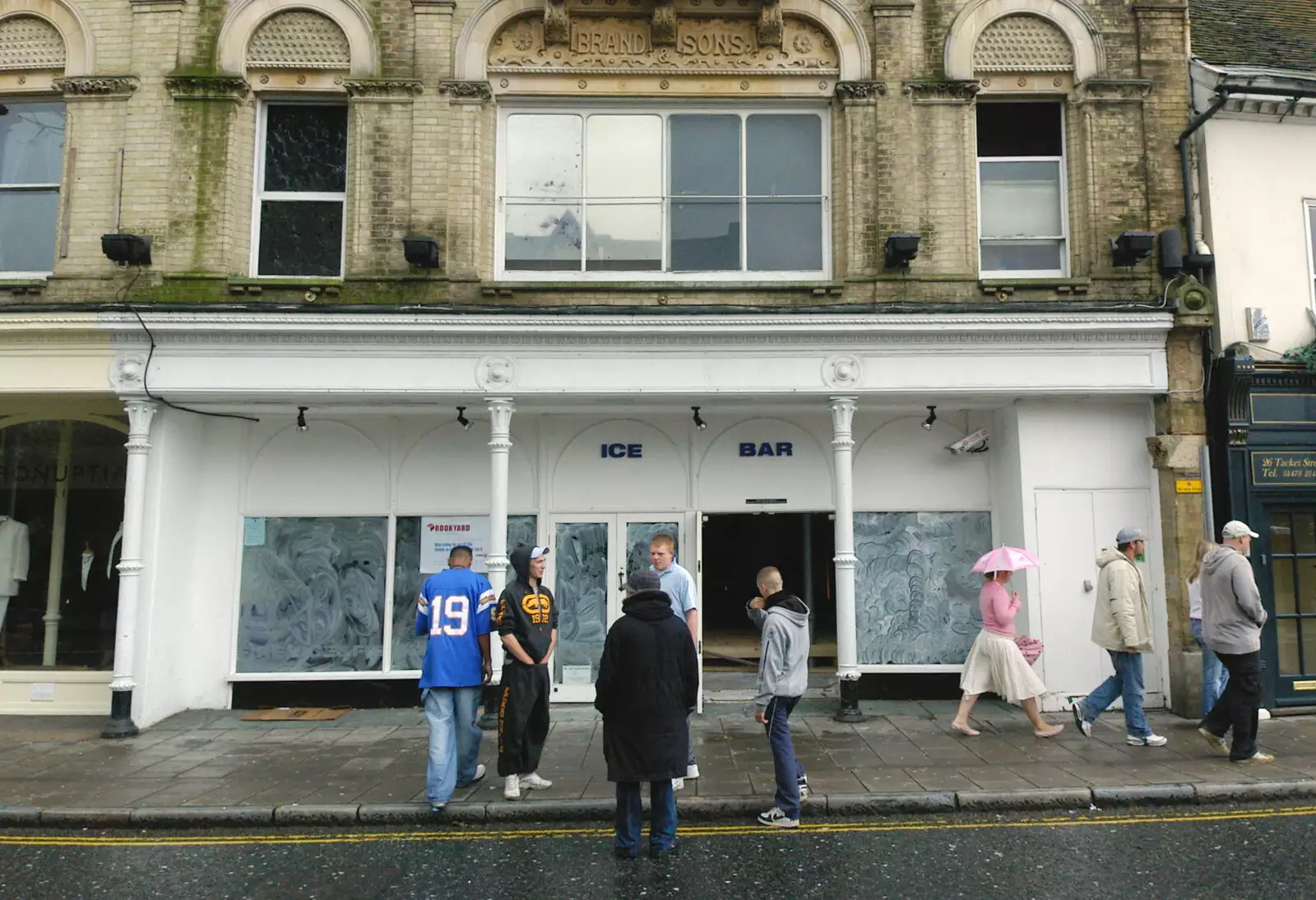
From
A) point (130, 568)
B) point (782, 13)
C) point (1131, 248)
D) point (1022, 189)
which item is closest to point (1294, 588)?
point (1131, 248)

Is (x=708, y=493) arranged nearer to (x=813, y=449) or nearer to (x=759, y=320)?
(x=813, y=449)

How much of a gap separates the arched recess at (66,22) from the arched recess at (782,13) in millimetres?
4278

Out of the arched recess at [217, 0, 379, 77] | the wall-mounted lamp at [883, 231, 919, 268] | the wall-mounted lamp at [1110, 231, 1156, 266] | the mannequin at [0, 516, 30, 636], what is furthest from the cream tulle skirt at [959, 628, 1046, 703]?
the mannequin at [0, 516, 30, 636]

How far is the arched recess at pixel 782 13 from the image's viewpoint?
964 cm

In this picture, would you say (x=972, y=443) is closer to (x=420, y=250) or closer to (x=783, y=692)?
(x=783, y=692)

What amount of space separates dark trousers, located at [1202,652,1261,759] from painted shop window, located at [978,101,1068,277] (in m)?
4.72

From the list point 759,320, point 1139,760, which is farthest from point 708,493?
point 1139,760

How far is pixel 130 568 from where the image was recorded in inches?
347

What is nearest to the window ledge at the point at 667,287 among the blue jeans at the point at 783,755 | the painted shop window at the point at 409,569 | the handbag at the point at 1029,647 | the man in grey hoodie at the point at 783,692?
the painted shop window at the point at 409,569

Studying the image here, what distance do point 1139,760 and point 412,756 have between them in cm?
632

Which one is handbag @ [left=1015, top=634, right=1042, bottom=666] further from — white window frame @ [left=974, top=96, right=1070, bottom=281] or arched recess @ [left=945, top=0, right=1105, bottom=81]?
arched recess @ [left=945, top=0, right=1105, bottom=81]

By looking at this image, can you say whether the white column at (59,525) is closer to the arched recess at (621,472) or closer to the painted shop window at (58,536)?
the painted shop window at (58,536)

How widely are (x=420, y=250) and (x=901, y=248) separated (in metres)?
5.17

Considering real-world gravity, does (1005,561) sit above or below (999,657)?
above
